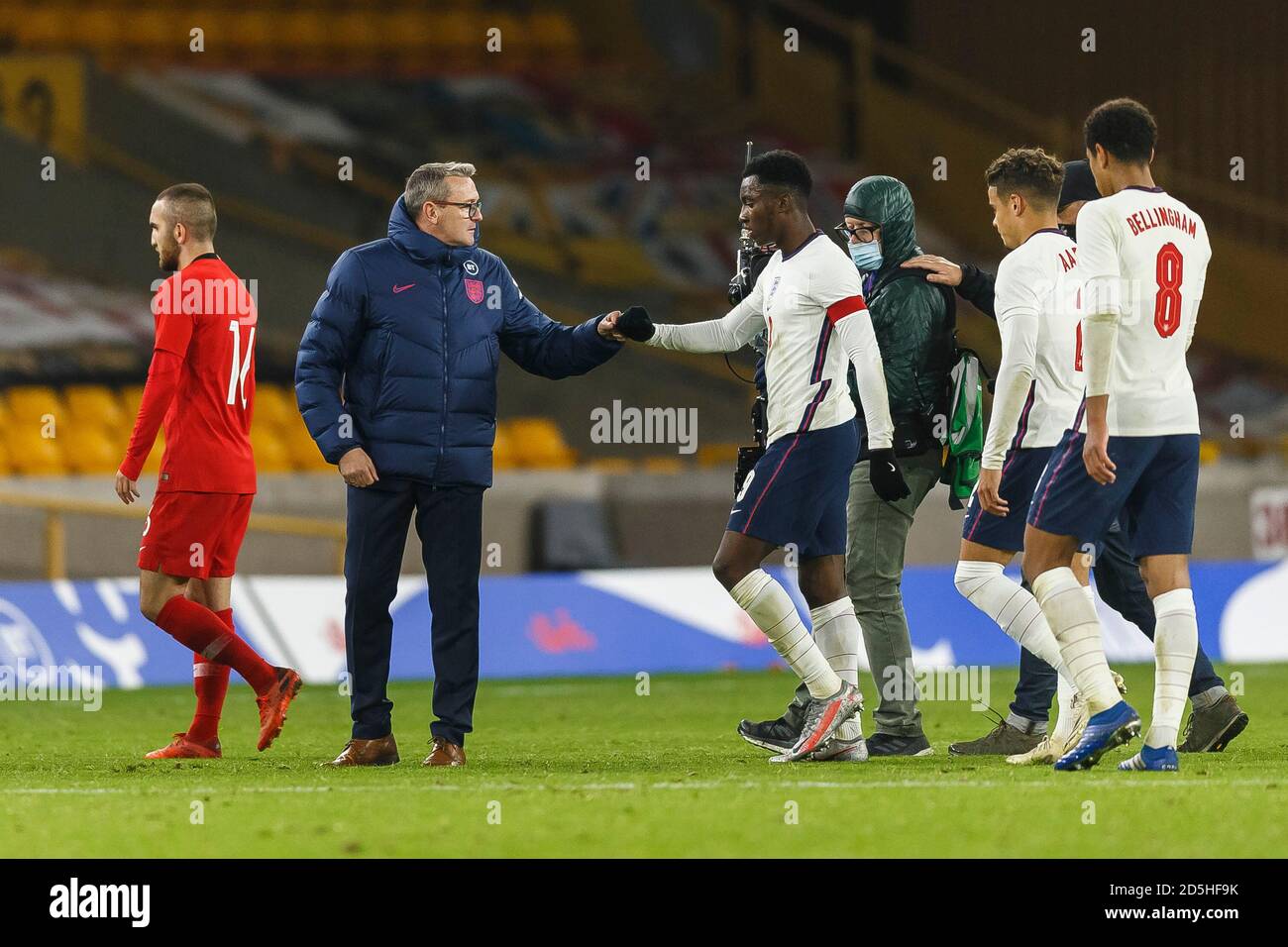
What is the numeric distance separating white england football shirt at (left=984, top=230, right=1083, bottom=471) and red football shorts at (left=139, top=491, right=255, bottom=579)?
2892mm

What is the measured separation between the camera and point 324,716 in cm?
1001

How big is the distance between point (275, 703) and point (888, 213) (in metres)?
2.92

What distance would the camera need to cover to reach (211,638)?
745cm

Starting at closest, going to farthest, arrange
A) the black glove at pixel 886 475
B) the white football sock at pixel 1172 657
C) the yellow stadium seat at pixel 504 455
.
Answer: the white football sock at pixel 1172 657
the black glove at pixel 886 475
the yellow stadium seat at pixel 504 455

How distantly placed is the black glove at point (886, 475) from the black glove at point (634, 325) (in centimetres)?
106

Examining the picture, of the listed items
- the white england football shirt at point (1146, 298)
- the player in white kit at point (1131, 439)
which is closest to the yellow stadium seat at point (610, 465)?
the player in white kit at point (1131, 439)

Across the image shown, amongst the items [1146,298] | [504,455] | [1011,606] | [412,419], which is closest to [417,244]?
[412,419]

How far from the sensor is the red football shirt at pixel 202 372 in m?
7.41

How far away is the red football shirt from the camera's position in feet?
24.3

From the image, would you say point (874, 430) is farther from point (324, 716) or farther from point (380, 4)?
point (380, 4)

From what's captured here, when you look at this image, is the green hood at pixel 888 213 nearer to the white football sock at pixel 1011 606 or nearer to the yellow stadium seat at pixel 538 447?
the white football sock at pixel 1011 606

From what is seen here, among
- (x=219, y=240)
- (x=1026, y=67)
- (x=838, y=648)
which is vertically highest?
(x=1026, y=67)
